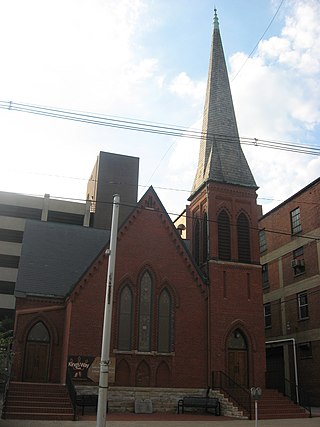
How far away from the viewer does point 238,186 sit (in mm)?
29984

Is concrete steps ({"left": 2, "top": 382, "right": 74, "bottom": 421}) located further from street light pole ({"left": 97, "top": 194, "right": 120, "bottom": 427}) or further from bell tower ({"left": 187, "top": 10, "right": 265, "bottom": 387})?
street light pole ({"left": 97, "top": 194, "right": 120, "bottom": 427})

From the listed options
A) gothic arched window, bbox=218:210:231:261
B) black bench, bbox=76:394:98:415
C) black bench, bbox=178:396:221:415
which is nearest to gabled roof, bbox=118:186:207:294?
gothic arched window, bbox=218:210:231:261

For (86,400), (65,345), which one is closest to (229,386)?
(86,400)

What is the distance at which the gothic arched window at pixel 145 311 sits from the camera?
25469 millimetres

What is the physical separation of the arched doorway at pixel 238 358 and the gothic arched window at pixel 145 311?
4.63 meters

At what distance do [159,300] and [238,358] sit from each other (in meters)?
5.47

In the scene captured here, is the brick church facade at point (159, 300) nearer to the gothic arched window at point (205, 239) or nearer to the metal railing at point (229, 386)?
the gothic arched window at point (205, 239)

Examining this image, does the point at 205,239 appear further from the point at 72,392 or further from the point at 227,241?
the point at 72,392

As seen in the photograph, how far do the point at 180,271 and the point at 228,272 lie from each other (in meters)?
2.88

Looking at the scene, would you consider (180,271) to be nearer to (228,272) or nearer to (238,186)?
(228,272)

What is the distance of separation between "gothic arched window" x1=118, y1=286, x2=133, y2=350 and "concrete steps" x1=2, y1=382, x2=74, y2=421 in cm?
375

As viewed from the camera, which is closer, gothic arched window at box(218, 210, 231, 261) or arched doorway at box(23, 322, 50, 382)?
arched doorway at box(23, 322, 50, 382)

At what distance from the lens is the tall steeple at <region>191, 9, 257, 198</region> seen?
30.2 m

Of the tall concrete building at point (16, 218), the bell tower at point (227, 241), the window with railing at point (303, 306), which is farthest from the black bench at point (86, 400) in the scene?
the tall concrete building at point (16, 218)
